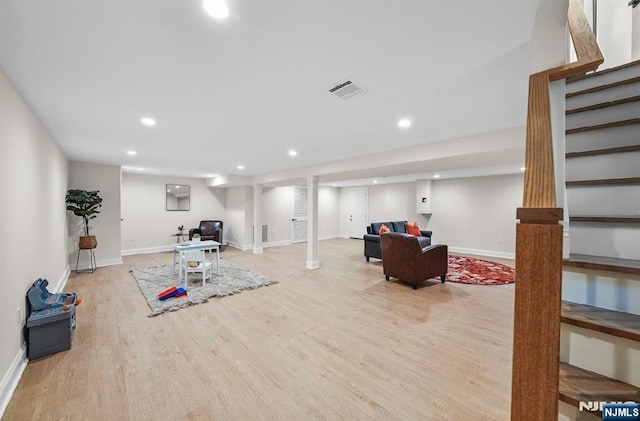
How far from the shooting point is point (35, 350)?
7.33ft

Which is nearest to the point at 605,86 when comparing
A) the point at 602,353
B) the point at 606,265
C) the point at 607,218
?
the point at 607,218

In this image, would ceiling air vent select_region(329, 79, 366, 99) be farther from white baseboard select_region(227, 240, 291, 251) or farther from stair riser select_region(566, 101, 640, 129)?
white baseboard select_region(227, 240, 291, 251)

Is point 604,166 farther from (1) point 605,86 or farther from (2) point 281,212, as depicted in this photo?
(2) point 281,212

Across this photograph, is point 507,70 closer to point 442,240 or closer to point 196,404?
point 196,404

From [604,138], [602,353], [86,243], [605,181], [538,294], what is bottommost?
[86,243]

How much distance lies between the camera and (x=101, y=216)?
561cm

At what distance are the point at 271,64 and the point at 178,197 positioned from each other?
7302mm

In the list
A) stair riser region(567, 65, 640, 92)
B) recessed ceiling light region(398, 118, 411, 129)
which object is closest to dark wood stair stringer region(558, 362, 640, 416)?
stair riser region(567, 65, 640, 92)

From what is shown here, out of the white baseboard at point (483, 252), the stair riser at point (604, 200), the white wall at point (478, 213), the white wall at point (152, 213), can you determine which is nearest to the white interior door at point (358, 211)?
the white wall at point (478, 213)

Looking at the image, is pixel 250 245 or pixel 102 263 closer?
pixel 102 263

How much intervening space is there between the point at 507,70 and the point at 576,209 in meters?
1.05

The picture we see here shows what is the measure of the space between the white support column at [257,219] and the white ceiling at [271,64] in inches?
168

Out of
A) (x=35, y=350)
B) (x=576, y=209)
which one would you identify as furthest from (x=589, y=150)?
(x=35, y=350)

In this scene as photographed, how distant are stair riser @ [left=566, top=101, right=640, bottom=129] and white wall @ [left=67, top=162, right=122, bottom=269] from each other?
7.67 meters
